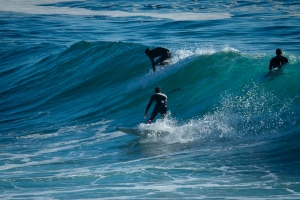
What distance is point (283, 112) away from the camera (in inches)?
605

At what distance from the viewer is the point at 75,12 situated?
164ft

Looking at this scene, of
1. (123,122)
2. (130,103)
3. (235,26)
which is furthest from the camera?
(235,26)

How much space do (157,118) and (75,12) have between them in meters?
34.2

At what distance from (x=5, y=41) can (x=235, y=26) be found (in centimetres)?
1319

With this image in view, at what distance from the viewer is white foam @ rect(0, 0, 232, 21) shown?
1649 inches

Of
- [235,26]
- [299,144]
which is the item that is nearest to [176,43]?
[235,26]

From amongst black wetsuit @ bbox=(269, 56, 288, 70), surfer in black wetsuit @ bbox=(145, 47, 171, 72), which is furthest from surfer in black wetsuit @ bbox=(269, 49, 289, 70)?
surfer in black wetsuit @ bbox=(145, 47, 171, 72)

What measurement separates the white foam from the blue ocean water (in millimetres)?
5787

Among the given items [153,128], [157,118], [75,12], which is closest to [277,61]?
[157,118]

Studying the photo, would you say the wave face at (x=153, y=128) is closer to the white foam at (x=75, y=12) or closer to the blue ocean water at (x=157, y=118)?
the blue ocean water at (x=157, y=118)

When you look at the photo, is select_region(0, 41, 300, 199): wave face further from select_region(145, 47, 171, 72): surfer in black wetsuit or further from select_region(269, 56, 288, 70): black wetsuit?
select_region(145, 47, 171, 72): surfer in black wetsuit

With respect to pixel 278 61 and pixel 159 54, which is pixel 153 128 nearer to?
pixel 278 61

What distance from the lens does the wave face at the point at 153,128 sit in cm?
1112

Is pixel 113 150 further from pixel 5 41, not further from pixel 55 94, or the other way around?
pixel 5 41
